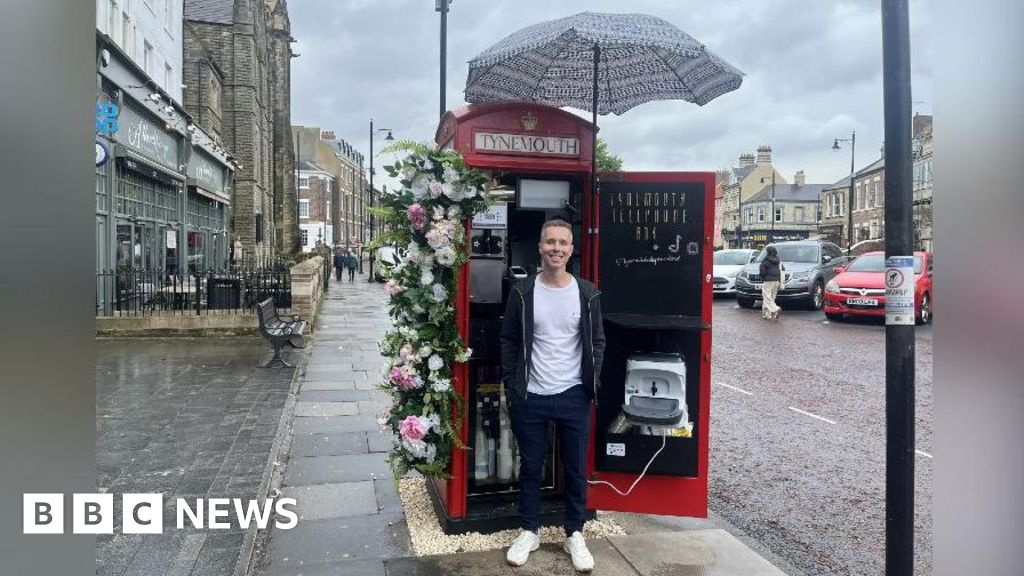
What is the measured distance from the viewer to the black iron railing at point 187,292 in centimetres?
1269

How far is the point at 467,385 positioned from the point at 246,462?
2.34 m

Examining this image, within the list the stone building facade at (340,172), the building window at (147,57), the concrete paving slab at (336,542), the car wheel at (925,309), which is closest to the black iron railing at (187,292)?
the concrete paving slab at (336,542)

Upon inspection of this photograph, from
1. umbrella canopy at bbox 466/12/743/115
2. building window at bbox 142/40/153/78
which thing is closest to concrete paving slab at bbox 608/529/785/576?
umbrella canopy at bbox 466/12/743/115

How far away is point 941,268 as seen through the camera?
1.93 m

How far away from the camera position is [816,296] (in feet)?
65.5

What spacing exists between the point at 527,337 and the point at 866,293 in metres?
15.2

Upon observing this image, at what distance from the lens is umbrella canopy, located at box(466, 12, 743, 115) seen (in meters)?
3.82

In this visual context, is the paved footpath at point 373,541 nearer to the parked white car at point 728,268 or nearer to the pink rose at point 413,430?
the pink rose at point 413,430

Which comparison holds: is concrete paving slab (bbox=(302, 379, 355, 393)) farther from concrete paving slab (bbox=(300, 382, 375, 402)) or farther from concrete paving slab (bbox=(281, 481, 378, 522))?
concrete paving slab (bbox=(281, 481, 378, 522))

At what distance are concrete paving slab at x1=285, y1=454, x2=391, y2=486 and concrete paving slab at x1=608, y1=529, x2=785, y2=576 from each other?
2079mm

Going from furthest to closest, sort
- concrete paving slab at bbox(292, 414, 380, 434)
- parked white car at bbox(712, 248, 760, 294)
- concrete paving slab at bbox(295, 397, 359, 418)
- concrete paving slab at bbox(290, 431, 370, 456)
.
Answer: parked white car at bbox(712, 248, 760, 294), concrete paving slab at bbox(295, 397, 359, 418), concrete paving slab at bbox(292, 414, 380, 434), concrete paving slab at bbox(290, 431, 370, 456)

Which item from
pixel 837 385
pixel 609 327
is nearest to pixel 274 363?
pixel 609 327

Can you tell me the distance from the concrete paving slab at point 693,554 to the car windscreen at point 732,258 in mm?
21611

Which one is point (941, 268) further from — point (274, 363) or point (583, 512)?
point (274, 363)
